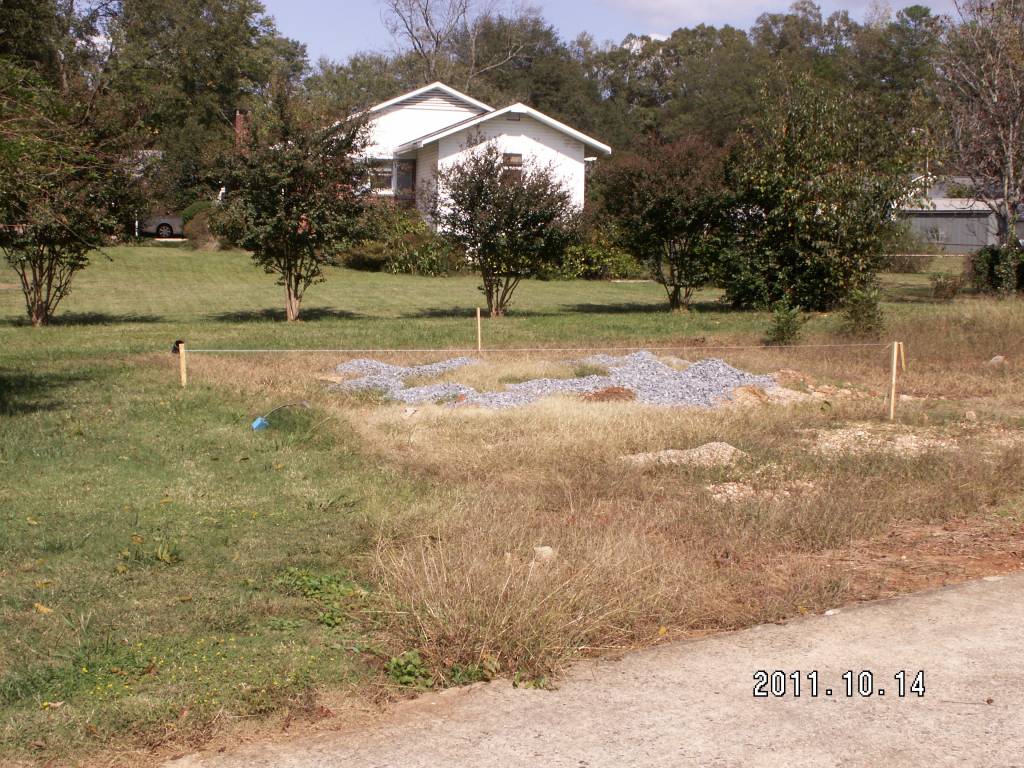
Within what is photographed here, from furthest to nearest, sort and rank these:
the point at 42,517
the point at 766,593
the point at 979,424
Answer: the point at 979,424 < the point at 42,517 < the point at 766,593

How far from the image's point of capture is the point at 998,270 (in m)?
26.0

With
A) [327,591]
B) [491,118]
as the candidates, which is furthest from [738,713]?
[491,118]

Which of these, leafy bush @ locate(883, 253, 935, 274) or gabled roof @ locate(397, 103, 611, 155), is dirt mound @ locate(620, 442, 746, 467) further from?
leafy bush @ locate(883, 253, 935, 274)

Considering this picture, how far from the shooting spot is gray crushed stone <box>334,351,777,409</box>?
12195mm

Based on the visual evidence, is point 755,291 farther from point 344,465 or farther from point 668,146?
point 344,465

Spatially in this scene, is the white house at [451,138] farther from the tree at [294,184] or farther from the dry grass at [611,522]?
the dry grass at [611,522]

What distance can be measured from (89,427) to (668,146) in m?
16.1

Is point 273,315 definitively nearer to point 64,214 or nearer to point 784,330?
point 64,214

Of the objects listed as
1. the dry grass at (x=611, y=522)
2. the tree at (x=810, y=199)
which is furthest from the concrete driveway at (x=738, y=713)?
the tree at (x=810, y=199)

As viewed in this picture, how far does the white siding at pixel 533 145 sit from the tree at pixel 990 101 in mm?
13607

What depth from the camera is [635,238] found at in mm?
23922

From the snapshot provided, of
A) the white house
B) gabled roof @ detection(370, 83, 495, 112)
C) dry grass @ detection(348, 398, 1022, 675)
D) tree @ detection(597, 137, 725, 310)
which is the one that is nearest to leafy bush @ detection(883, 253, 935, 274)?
the white house

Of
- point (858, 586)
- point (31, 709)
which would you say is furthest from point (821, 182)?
point (31, 709)

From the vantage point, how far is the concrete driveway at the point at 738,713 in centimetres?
426
